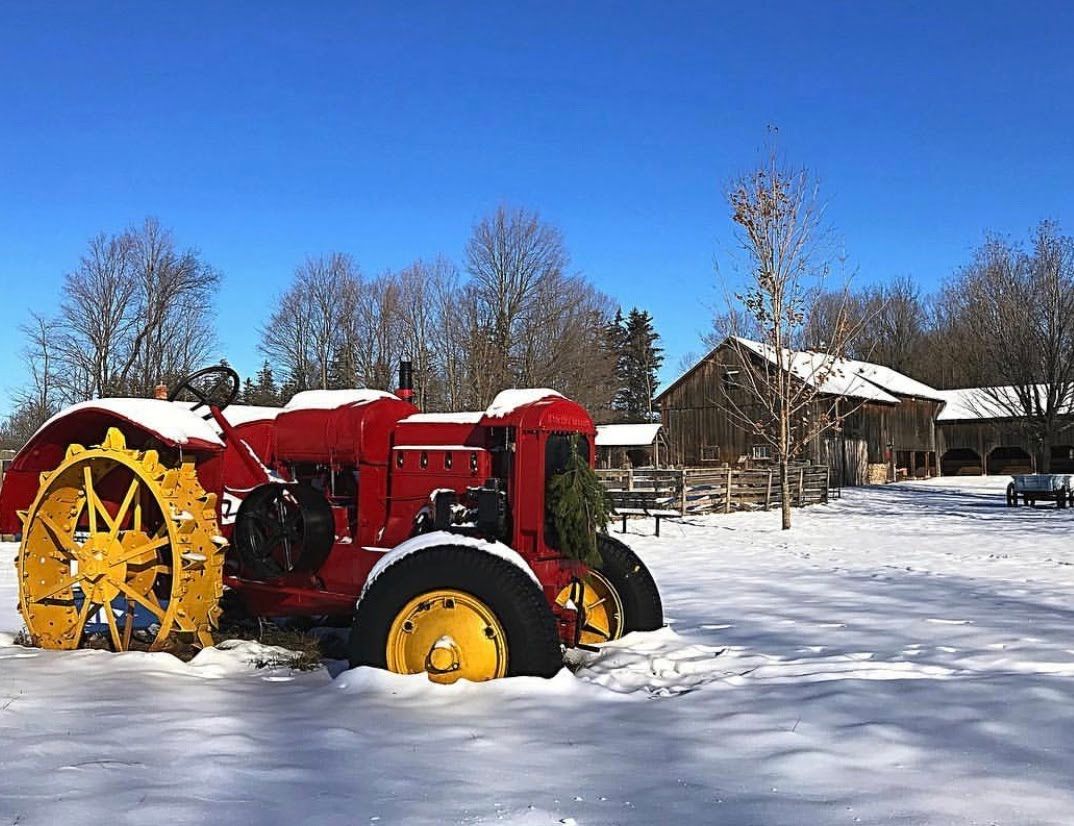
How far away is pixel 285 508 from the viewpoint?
238 inches

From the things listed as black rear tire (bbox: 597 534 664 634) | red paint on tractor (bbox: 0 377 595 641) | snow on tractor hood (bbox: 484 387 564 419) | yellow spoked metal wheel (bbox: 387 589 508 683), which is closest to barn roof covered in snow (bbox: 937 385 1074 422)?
black rear tire (bbox: 597 534 664 634)

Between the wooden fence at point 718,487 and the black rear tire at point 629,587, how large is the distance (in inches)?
610

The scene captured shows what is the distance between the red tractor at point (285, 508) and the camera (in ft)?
19.0

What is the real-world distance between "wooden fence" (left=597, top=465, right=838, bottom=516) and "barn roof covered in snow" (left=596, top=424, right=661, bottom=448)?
60.4 ft

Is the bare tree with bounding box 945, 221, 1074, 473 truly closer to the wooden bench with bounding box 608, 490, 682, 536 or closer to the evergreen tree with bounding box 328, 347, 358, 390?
the wooden bench with bounding box 608, 490, 682, 536

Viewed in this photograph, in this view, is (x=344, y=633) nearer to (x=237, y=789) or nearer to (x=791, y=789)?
(x=237, y=789)

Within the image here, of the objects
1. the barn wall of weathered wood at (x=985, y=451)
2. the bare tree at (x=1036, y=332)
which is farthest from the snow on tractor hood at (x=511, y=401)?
the barn wall of weathered wood at (x=985, y=451)

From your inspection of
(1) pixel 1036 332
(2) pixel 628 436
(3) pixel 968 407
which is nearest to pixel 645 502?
(1) pixel 1036 332

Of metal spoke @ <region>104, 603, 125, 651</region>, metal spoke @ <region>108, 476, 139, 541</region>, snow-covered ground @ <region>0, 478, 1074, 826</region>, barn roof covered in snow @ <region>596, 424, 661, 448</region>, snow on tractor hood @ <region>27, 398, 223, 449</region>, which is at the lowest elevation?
snow-covered ground @ <region>0, 478, 1074, 826</region>

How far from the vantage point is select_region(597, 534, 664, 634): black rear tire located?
21.5ft

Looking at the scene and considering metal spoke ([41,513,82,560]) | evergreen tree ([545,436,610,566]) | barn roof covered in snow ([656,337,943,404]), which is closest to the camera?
evergreen tree ([545,436,610,566])

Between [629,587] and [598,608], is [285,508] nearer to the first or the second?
[598,608]

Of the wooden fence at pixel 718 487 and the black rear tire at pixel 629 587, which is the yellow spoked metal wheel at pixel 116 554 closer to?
the black rear tire at pixel 629 587

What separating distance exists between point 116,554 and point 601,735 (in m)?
3.56
